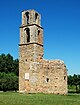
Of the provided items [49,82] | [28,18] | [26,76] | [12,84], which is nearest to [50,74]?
[49,82]

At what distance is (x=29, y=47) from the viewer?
3359 centimetres

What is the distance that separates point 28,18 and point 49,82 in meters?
9.79

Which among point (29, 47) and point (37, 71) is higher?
point (29, 47)

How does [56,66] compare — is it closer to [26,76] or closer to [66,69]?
[66,69]

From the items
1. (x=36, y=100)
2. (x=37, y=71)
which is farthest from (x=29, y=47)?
(x=36, y=100)

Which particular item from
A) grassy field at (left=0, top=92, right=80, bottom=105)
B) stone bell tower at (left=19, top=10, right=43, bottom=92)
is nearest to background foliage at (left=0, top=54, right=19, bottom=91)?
stone bell tower at (left=19, top=10, right=43, bottom=92)

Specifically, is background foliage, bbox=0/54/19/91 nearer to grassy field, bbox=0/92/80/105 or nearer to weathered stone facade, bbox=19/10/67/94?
weathered stone facade, bbox=19/10/67/94

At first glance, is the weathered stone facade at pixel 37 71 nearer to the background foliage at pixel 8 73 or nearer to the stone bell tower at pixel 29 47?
the stone bell tower at pixel 29 47

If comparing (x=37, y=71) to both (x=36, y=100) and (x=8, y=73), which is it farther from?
(x=8, y=73)

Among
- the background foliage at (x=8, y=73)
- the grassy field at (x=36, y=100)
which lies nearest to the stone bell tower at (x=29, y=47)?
the grassy field at (x=36, y=100)

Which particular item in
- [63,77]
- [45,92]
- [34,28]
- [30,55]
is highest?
[34,28]

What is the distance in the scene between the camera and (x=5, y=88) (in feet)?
160

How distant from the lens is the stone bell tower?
3288 centimetres

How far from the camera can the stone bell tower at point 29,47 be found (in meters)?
32.9
